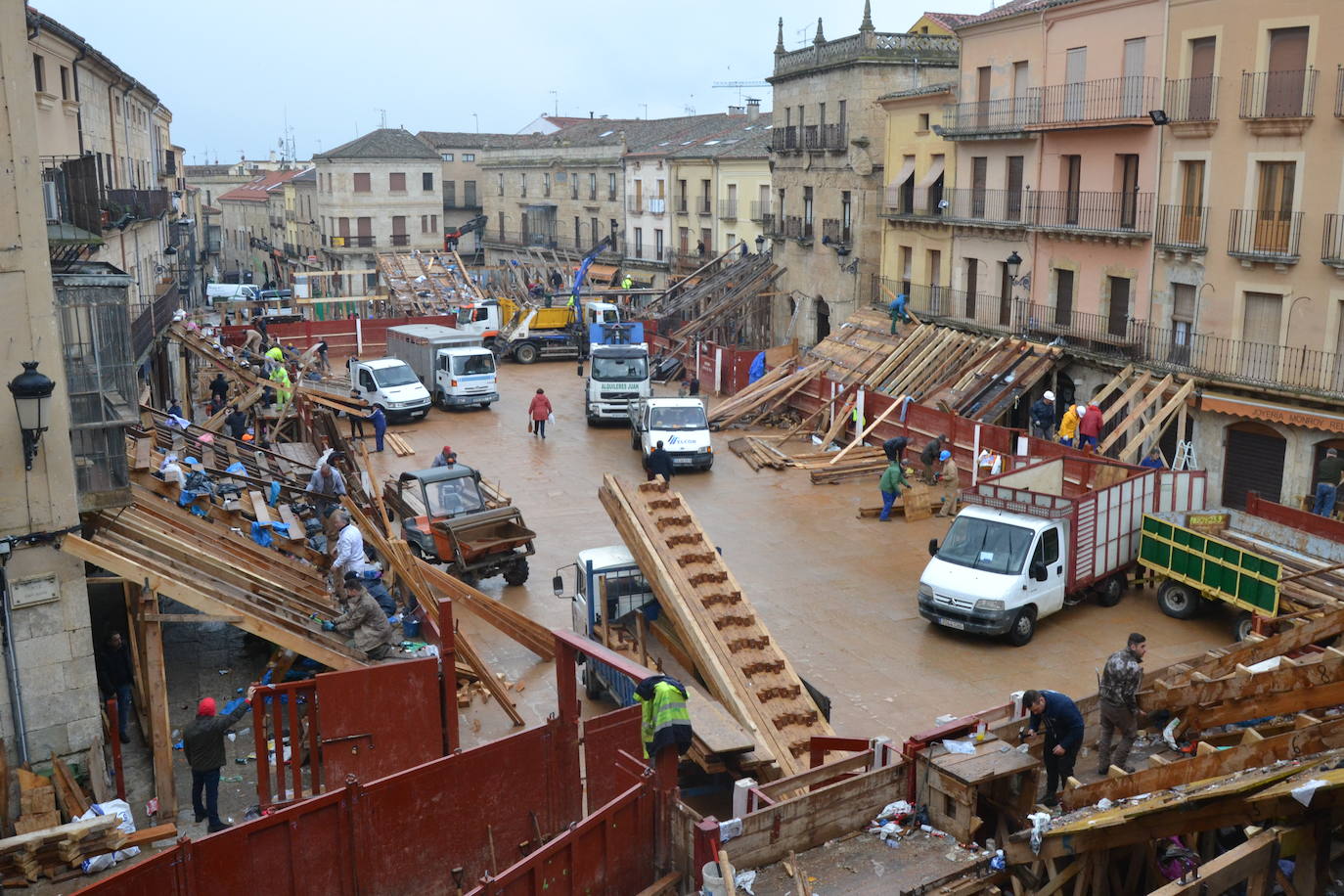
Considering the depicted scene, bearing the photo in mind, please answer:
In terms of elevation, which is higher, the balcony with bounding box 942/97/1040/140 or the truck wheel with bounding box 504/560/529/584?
the balcony with bounding box 942/97/1040/140

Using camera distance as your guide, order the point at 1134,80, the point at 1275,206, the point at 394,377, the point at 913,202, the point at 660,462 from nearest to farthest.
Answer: the point at 1275,206
the point at 660,462
the point at 1134,80
the point at 394,377
the point at 913,202

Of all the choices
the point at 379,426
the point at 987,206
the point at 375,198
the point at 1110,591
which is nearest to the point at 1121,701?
the point at 1110,591

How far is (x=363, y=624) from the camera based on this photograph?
14.4m

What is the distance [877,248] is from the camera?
39.9 m

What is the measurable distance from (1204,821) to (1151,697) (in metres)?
3.20

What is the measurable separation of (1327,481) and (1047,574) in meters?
8.11

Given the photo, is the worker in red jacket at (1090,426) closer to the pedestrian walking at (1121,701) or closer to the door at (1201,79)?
the door at (1201,79)

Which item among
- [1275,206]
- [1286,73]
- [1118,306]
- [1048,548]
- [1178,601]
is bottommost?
[1178,601]

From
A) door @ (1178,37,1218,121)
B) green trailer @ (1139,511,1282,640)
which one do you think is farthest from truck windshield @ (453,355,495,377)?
green trailer @ (1139,511,1282,640)

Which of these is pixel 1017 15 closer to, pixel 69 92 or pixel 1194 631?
pixel 1194 631

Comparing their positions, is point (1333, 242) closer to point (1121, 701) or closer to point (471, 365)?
point (1121, 701)

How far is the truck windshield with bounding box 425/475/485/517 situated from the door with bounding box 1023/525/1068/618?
9210 millimetres

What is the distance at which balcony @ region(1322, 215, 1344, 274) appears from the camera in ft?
75.0

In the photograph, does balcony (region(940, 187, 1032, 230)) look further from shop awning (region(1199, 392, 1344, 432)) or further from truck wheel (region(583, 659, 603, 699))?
truck wheel (region(583, 659, 603, 699))
